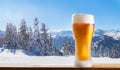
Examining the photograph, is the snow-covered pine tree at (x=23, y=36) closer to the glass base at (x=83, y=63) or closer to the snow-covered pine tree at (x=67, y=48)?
the snow-covered pine tree at (x=67, y=48)

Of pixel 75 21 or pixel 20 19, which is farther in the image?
pixel 20 19

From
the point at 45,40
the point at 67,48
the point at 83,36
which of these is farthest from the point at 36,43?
the point at 83,36

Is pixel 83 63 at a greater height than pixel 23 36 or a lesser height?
lesser

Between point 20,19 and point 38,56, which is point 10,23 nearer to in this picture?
point 20,19

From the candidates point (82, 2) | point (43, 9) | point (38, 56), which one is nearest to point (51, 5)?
point (43, 9)

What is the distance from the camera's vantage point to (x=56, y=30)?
127cm

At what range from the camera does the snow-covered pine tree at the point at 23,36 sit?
1252 mm

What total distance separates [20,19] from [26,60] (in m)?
0.21

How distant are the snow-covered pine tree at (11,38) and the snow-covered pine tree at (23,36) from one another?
26mm

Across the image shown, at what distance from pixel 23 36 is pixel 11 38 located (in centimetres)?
6

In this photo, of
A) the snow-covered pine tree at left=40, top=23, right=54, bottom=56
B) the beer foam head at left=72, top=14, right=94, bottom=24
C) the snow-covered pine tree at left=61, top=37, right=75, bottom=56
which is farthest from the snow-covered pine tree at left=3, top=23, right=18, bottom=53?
the beer foam head at left=72, top=14, right=94, bottom=24

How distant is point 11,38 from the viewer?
4.17 feet

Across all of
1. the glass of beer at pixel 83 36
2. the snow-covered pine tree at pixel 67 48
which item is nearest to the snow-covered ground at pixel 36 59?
the snow-covered pine tree at pixel 67 48

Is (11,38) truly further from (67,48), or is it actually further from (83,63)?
(83,63)
